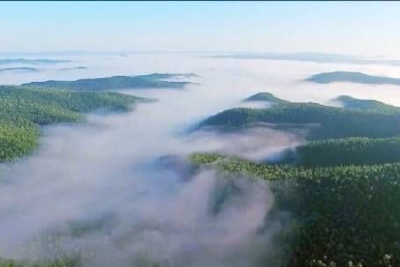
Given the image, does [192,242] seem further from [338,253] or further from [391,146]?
[391,146]

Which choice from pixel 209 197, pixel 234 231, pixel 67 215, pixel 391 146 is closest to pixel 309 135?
pixel 391 146

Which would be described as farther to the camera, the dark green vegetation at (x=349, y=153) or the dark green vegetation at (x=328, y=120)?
the dark green vegetation at (x=328, y=120)

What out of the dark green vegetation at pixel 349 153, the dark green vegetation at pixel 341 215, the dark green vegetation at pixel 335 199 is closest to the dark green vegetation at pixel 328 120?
the dark green vegetation at pixel 349 153

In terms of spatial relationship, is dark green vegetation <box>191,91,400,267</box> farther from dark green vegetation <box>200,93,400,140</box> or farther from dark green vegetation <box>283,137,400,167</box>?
dark green vegetation <box>200,93,400,140</box>

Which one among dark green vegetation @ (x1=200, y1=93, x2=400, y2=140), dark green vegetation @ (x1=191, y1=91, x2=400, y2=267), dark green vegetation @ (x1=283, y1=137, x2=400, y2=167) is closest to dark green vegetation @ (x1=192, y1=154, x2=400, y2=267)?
dark green vegetation @ (x1=191, y1=91, x2=400, y2=267)

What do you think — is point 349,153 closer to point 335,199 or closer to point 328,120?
point 335,199

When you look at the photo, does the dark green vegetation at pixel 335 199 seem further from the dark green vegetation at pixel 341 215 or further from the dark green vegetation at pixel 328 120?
the dark green vegetation at pixel 328 120
